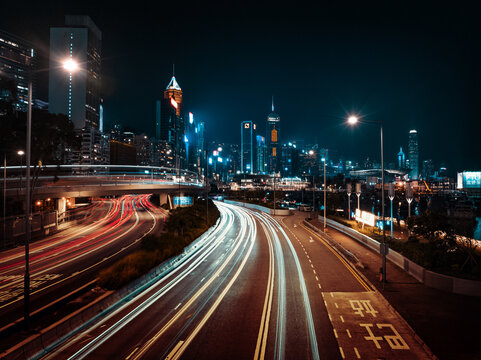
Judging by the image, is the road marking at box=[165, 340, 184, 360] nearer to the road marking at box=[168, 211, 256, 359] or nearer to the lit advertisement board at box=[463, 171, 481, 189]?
the road marking at box=[168, 211, 256, 359]

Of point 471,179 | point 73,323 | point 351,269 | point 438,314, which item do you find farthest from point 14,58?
point 471,179

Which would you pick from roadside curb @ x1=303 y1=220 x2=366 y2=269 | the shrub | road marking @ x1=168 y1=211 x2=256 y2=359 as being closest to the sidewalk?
roadside curb @ x1=303 y1=220 x2=366 y2=269

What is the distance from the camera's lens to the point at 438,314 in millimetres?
12992

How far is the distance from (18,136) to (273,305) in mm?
30918

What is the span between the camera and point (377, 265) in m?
21.2

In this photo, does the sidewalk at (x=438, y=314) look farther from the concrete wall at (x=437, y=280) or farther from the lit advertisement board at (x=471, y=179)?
the lit advertisement board at (x=471, y=179)

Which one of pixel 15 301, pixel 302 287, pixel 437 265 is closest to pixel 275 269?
pixel 302 287

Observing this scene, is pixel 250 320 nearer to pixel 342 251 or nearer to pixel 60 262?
pixel 342 251

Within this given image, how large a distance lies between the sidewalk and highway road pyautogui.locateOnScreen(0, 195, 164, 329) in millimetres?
18194

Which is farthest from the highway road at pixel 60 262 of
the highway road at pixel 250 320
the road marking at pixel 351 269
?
the road marking at pixel 351 269

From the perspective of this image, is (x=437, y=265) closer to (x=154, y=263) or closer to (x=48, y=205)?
(x=154, y=263)

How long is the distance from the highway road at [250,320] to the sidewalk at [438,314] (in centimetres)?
64

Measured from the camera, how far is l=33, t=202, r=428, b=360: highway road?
10.1 m

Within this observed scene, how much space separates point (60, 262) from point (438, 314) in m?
26.2
